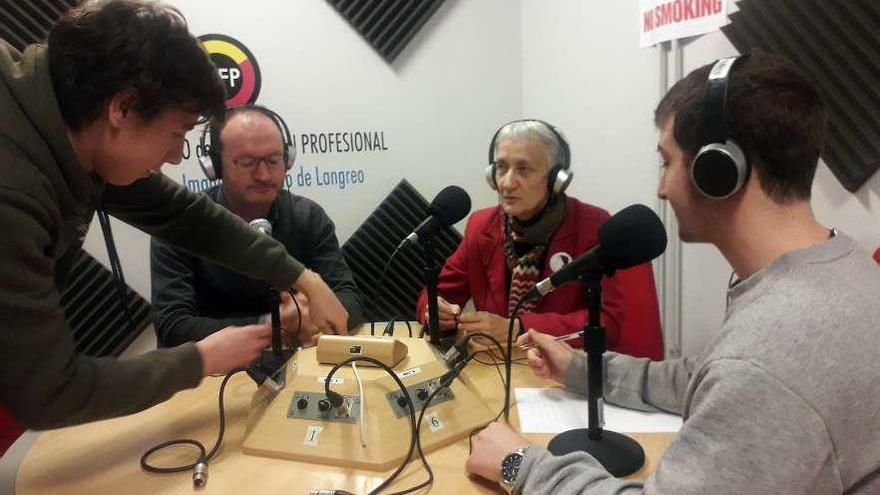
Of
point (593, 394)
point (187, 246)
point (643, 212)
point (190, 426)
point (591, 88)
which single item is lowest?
point (190, 426)

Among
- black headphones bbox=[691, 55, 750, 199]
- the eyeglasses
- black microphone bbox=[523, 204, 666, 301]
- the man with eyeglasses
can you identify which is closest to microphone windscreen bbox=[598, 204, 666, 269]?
black microphone bbox=[523, 204, 666, 301]

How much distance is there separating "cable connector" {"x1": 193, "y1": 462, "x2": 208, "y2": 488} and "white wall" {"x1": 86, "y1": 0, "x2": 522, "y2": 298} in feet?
6.50

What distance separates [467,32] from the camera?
11.4 feet

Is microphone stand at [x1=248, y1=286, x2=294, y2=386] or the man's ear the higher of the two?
the man's ear

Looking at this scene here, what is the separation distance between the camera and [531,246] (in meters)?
2.33

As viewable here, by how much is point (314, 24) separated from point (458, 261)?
4.94 ft

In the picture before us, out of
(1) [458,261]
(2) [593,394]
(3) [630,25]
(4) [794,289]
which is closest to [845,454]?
(4) [794,289]

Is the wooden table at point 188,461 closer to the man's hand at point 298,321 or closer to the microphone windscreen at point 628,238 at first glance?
the man's hand at point 298,321

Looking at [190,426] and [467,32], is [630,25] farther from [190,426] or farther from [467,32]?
[190,426]

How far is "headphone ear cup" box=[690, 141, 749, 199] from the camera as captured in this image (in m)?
0.94

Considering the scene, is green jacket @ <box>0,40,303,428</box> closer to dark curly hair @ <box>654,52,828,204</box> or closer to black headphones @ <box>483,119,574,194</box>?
dark curly hair @ <box>654,52,828,204</box>

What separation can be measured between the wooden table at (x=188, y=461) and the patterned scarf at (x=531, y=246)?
0.69 meters

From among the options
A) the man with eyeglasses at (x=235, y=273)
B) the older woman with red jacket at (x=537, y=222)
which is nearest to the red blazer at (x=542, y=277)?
the older woman with red jacket at (x=537, y=222)

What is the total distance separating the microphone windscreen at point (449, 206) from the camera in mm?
1682
